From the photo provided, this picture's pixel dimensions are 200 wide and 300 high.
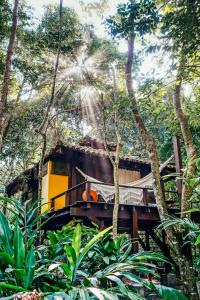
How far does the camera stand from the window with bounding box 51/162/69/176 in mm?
9508

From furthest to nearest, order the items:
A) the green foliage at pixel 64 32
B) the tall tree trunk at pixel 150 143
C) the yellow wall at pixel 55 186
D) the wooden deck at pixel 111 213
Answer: the yellow wall at pixel 55 186
the green foliage at pixel 64 32
the wooden deck at pixel 111 213
the tall tree trunk at pixel 150 143

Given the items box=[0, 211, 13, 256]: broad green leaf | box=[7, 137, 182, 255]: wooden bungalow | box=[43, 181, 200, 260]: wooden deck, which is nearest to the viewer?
box=[0, 211, 13, 256]: broad green leaf

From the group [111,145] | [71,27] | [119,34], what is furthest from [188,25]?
[111,145]

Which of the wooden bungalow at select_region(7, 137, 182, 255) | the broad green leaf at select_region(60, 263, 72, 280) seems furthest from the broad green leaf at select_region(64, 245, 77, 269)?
the wooden bungalow at select_region(7, 137, 182, 255)

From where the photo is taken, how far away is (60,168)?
9.60 m

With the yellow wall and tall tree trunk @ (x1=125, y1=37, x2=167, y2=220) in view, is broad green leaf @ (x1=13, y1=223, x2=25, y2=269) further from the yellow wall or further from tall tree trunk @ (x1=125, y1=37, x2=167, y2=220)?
the yellow wall

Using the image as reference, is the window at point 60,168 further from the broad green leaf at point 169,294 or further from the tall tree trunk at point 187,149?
the broad green leaf at point 169,294

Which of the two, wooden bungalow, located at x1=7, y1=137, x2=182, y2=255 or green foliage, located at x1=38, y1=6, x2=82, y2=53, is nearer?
wooden bungalow, located at x1=7, y1=137, x2=182, y2=255

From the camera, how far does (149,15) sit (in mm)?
3523

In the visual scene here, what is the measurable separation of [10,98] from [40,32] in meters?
3.57

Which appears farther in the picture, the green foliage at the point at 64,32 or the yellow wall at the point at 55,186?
the yellow wall at the point at 55,186

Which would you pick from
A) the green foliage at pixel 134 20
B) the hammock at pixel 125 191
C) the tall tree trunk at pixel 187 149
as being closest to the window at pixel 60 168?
the hammock at pixel 125 191

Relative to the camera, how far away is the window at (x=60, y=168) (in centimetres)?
951

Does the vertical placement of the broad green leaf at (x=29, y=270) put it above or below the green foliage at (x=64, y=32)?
below
